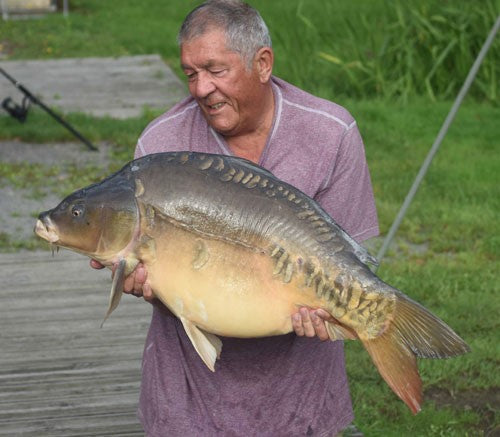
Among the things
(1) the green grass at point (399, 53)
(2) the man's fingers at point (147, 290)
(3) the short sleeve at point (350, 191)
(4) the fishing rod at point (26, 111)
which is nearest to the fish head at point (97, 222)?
(2) the man's fingers at point (147, 290)

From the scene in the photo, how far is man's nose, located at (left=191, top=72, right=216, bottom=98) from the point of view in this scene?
10.7 feet

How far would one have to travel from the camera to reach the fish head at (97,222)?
310 centimetres

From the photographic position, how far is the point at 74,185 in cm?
909

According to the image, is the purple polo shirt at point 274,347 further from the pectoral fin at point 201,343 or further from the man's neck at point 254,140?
the pectoral fin at point 201,343

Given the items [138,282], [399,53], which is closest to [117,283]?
[138,282]

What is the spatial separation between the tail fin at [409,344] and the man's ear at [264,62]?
75 cm

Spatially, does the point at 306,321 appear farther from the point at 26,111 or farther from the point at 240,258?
the point at 26,111

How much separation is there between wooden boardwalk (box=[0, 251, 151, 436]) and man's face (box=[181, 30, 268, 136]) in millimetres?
1911

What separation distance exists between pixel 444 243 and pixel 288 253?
4.59 metres

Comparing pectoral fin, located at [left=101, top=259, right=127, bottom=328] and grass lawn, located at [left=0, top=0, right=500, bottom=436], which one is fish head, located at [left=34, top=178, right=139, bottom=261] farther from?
grass lawn, located at [left=0, top=0, right=500, bottom=436]

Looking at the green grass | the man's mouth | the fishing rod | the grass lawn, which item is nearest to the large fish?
the man's mouth

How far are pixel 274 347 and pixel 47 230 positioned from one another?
809mm

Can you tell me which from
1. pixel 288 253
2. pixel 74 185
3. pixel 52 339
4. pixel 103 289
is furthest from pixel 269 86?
pixel 74 185

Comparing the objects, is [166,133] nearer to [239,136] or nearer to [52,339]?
[239,136]
